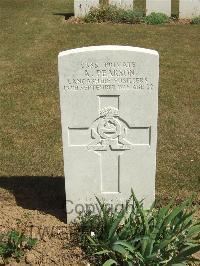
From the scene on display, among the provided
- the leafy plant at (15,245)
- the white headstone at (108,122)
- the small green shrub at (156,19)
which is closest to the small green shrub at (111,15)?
the small green shrub at (156,19)

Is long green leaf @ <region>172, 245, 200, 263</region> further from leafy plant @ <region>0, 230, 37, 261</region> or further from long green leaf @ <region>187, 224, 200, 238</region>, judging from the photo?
leafy plant @ <region>0, 230, 37, 261</region>

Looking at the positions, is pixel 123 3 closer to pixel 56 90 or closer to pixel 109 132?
pixel 56 90

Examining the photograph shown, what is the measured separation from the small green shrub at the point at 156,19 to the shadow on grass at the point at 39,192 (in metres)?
9.31

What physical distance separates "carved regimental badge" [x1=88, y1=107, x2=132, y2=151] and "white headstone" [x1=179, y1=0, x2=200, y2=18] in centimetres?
1114

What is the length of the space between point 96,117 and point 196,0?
1137cm

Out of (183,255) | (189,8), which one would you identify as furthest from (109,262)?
(189,8)

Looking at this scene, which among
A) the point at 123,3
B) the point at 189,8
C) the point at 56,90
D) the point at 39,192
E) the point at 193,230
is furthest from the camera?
the point at 123,3

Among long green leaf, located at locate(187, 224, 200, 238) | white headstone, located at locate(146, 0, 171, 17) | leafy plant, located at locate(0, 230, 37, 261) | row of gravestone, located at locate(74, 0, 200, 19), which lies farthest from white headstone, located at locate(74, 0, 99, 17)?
long green leaf, located at locate(187, 224, 200, 238)

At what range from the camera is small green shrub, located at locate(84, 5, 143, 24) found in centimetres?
1457

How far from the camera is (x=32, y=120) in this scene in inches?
317

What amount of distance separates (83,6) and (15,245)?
1156cm

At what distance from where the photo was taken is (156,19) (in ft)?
47.6

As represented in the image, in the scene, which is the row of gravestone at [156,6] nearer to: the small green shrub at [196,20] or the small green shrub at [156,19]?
the small green shrub at [156,19]

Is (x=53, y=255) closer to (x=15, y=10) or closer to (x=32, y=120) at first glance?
(x=32, y=120)
